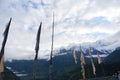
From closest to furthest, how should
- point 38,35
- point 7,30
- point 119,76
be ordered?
point 7,30
point 38,35
point 119,76

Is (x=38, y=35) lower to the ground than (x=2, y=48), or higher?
higher

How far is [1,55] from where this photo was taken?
18.1m

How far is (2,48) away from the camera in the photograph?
60.3ft

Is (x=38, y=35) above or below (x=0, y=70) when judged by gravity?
above

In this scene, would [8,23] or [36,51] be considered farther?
[36,51]

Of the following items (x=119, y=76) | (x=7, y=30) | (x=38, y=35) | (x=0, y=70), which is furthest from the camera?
(x=119, y=76)

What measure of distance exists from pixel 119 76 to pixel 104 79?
18.0m

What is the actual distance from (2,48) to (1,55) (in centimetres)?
54

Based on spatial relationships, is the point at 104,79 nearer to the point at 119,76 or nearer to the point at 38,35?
the point at 119,76

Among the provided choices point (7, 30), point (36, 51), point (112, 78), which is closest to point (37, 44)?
point (36, 51)

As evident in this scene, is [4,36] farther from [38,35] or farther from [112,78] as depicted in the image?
[112,78]

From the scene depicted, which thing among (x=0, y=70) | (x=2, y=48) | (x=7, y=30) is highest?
(x=7, y=30)

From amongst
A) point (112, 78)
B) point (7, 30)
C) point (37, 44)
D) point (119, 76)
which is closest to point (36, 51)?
point (37, 44)

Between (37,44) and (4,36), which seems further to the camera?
(37,44)
